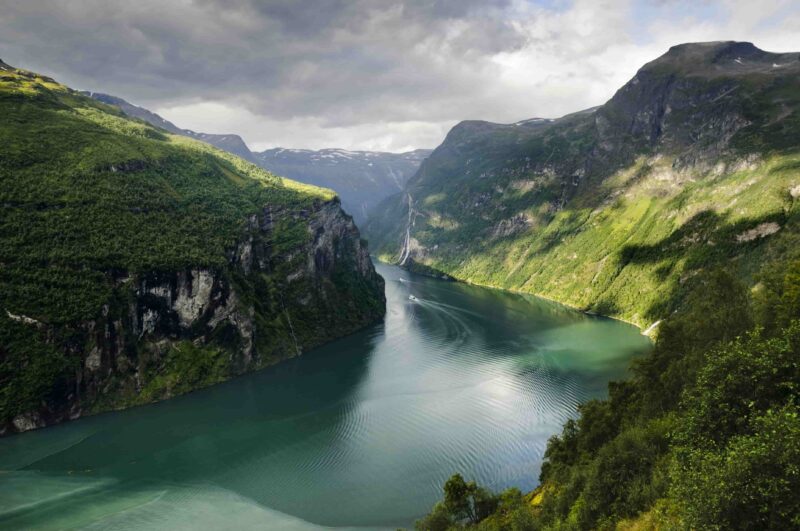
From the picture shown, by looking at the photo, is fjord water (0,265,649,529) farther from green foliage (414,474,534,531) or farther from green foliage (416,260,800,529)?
green foliage (416,260,800,529)

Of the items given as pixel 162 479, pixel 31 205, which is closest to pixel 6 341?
pixel 31 205

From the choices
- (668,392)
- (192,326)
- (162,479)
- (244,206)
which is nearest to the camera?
(668,392)

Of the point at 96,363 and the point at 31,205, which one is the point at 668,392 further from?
the point at 31,205

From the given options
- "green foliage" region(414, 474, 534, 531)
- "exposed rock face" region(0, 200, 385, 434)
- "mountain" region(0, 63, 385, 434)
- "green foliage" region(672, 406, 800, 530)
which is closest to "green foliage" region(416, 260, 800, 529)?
"green foliage" region(672, 406, 800, 530)

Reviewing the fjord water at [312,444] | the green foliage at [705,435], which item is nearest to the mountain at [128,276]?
the fjord water at [312,444]

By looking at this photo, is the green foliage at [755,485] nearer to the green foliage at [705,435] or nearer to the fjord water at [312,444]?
the green foliage at [705,435]

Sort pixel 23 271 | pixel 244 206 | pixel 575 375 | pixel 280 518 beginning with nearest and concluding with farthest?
pixel 280 518 < pixel 23 271 < pixel 575 375 < pixel 244 206
